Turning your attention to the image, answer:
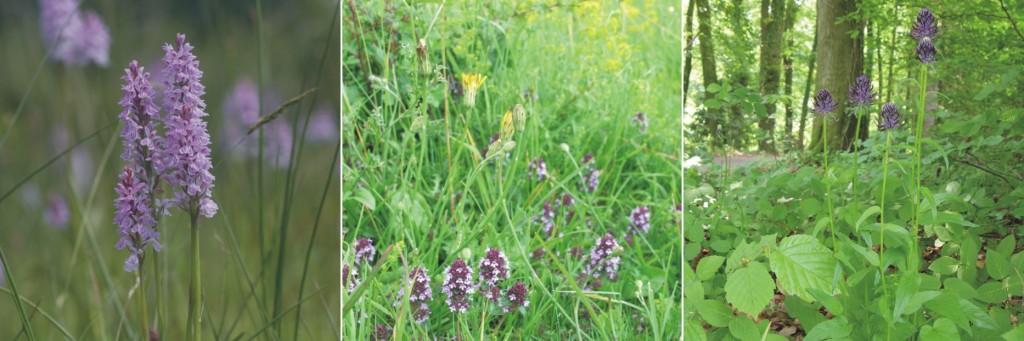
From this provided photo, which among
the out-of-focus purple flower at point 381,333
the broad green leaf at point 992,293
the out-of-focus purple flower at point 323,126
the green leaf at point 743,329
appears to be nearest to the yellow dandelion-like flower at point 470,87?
the out-of-focus purple flower at point 323,126

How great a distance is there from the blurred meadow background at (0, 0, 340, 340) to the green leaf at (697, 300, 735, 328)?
2.71ft

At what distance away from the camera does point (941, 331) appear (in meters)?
1.55

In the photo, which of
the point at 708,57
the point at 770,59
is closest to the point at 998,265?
the point at 770,59

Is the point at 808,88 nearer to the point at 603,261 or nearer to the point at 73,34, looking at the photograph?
the point at 603,261

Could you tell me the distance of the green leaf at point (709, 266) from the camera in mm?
1705

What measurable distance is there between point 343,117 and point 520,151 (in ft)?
1.30

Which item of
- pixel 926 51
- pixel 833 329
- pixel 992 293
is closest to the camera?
pixel 926 51

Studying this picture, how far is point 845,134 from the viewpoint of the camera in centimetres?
171

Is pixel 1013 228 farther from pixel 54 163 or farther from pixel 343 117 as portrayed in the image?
pixel 54 163

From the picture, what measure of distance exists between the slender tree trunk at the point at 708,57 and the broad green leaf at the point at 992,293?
0.64 m

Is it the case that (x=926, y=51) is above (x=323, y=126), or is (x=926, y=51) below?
above

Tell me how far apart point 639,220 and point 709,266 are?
18 cm

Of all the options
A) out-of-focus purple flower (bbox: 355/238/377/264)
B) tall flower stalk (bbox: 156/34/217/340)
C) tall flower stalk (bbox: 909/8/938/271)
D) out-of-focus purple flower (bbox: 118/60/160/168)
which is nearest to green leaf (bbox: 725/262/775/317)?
tall flower stalk (bbox: 909/8/938/271)

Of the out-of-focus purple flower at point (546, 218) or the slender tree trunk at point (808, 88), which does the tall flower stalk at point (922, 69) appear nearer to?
the slender tree trunk at point (808, 88)
